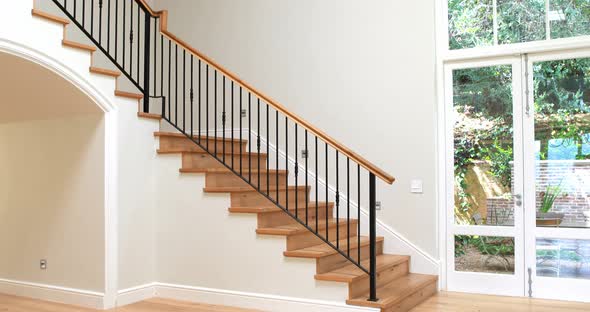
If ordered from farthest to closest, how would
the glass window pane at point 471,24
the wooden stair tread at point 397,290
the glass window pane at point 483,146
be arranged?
the glass window pane at point 471,24 → the glass window pane at point 483,146 → the wooden stair tread at point 397,290

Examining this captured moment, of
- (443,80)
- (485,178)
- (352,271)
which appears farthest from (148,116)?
(485,178)

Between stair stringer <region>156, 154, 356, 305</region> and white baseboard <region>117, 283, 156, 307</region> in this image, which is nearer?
stair stringer <region>156, 154, 356, 305</region>

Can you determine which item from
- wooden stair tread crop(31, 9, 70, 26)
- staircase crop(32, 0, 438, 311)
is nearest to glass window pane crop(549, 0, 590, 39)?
staircase crop(32, 0, 438, 311)

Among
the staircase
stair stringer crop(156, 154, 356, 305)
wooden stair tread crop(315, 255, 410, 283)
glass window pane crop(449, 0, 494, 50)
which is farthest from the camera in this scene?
glass window pane crop(449, 0, 494, 50)

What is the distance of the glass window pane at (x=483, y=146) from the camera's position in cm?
519

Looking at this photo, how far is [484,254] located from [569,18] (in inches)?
85.9

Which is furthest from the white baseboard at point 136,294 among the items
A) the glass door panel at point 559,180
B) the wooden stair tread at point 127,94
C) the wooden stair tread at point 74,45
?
the glass door panel at point 559,180

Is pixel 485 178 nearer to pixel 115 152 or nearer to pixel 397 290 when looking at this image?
pixel 397 290

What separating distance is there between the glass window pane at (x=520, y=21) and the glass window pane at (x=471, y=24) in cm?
10

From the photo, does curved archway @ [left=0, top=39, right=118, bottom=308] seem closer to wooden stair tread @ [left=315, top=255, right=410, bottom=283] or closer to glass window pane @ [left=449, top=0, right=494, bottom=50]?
wooden stair tread @ [left=315, top=255, right=410, bottom=283]

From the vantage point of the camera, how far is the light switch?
17.6 ft

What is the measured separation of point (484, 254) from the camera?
17.1 ft

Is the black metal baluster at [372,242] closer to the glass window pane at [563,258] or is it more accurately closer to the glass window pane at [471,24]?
the glass window pane at [563,258]

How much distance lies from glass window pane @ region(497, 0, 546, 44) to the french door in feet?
0.61
